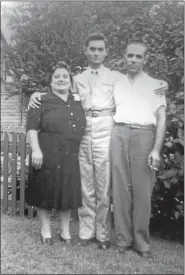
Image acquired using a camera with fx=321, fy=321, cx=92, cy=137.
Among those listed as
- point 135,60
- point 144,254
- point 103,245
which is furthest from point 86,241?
point 135,60

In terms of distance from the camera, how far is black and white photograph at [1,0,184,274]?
2057 millimetres

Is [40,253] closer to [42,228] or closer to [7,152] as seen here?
[42,228]

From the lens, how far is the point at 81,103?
6.81 ft

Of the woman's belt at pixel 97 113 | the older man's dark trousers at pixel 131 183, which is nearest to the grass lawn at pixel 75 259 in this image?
the older man's dark trousers at pixel 131 183

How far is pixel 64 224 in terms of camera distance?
222 centimetres

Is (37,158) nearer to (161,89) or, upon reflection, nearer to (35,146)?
(35,146)

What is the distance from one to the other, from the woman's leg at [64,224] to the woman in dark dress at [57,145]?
0.08 feet

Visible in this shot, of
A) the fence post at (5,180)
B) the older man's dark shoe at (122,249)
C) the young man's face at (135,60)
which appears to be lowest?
the older man's dark shoe at (122,249)

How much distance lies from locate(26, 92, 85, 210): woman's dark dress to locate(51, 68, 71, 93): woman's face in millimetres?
52

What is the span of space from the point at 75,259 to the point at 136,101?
1105 mm

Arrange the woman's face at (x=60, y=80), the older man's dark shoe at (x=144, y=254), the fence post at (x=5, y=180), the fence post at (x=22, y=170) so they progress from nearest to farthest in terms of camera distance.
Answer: the woman's face at (x=60, y=80) < the older man's dark shoe at (x=144, y=254) < the fence post at (x=22, y=170) < the fence post at (x=5, y=180)

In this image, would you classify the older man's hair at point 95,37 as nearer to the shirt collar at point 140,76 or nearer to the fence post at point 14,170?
the shirt collar at point 140,76

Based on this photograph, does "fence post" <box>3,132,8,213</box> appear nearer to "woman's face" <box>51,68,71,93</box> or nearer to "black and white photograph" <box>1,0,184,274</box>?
"black and white photograph" <box>1,0,184,274</box>

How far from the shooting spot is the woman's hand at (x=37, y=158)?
2.06 metres
